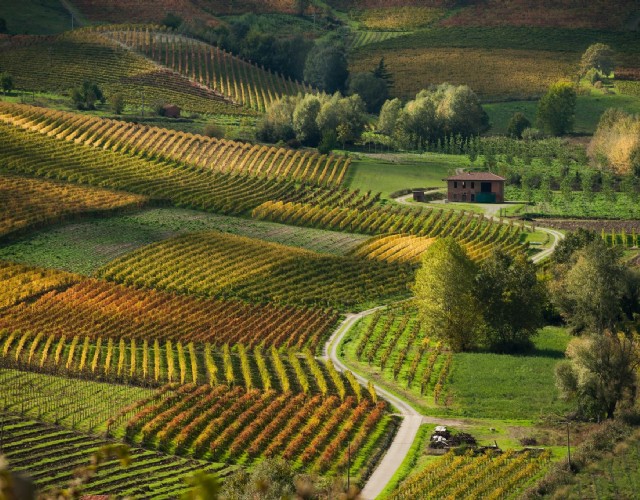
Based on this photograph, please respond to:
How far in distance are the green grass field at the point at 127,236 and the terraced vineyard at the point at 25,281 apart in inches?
105

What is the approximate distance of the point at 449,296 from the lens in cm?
7756

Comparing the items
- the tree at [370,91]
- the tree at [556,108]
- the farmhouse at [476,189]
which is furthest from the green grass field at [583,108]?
the farmhouse at [476,189]

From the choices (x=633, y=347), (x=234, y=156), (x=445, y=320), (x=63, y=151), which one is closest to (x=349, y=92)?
(x=234, y=156)

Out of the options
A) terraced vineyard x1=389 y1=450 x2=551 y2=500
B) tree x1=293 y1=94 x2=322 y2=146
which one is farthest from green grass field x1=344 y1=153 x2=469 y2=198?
terraced vineyard x1=389 y1=450 x2=551 y2=500

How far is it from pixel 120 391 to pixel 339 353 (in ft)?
52.5

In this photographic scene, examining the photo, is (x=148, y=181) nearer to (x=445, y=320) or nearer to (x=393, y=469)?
(x=445, y=320)

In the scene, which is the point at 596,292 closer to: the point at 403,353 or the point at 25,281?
the point at 403,353

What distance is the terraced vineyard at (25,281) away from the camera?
8025cm

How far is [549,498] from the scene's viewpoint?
47.0 meters

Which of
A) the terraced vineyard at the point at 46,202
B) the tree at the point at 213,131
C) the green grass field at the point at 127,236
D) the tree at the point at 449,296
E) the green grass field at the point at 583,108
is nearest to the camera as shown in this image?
the tree at the point at 449,296

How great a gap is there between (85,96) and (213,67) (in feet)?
113

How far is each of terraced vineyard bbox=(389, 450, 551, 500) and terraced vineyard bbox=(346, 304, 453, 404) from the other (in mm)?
10492

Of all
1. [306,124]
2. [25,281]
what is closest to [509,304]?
[25,281]

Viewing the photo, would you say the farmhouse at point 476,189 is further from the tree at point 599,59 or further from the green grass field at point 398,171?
the tree at point 599,59
